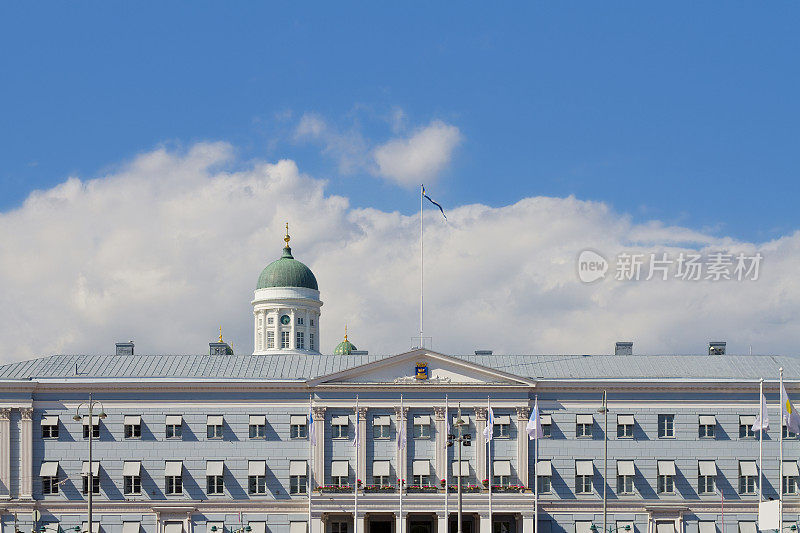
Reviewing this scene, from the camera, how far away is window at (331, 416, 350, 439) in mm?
106438

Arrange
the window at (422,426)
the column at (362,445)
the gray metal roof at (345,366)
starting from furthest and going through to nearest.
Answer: the gray metal roof at (345,366)
the window at (422,426)
the column at (362,445)

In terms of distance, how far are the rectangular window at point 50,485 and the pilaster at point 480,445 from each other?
3451 centimetres

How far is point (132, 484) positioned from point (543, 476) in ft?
111

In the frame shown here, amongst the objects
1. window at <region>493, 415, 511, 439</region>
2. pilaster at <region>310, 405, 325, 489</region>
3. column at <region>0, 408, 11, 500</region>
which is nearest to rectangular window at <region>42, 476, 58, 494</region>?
Result: column at <region>0, 408, 11, 500</region>

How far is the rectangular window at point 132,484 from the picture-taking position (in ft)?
346

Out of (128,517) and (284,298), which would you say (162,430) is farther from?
(284,298)

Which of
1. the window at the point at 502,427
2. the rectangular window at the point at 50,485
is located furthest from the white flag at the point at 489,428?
the rectangular window at the point at 50,485

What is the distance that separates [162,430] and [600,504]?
1435 inches

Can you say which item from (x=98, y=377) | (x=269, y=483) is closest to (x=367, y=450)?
(x=269, y=483)

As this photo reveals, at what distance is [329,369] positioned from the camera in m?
111

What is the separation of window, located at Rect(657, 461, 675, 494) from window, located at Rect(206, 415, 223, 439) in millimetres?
36274

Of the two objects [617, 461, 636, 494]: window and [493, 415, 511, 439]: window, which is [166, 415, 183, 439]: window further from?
[617, 461, 636, 494]: window

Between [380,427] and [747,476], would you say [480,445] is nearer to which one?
[380,427]

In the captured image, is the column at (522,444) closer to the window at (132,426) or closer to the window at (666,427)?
the window at (666,427)
